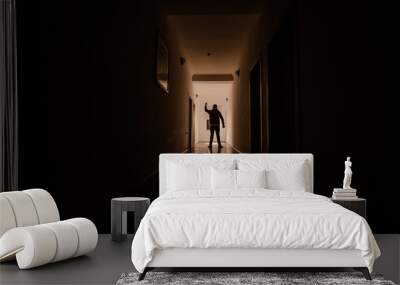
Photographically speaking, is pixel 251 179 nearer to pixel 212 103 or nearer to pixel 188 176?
pixel 188 176

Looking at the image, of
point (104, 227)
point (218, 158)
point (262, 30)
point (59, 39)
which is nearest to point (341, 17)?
point (262, 30)

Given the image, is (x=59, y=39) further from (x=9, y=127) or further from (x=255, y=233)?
(x=255, y=233)

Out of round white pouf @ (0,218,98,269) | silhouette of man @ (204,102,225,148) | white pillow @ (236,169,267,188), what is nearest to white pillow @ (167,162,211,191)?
white pillow @ (236,169,267,188)

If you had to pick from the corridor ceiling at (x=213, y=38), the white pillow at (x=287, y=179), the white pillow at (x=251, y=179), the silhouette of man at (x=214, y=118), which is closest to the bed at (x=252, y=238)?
the white pillow at (x=251, y=179)

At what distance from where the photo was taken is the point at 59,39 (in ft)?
19.6

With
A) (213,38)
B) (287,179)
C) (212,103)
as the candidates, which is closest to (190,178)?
(287,179)

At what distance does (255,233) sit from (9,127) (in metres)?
3.14

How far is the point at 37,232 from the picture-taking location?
4.07 metres

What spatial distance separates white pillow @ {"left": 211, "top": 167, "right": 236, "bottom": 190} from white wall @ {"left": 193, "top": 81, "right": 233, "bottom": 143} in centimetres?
91

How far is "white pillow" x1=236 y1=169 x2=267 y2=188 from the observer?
17.2 ft

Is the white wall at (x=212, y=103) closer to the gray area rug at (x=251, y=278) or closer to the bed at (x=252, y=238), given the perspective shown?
the bed at (x=252, y=238)

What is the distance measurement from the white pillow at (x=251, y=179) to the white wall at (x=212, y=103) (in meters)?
0.95

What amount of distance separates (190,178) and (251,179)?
66 cm

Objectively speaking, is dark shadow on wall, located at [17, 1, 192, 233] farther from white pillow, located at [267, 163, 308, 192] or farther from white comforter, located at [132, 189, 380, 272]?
white comforter, located at [132, 189, 380, 272]
